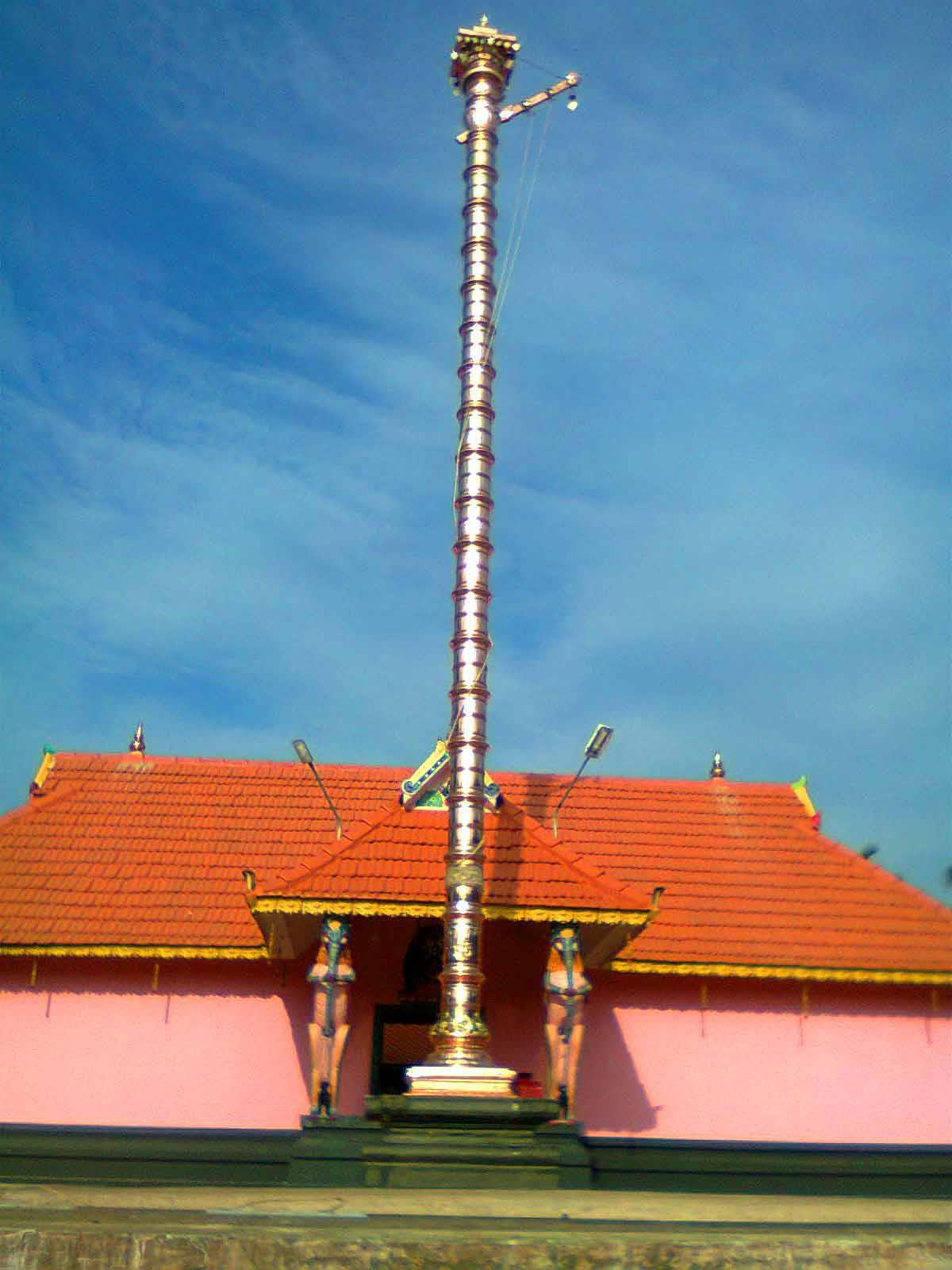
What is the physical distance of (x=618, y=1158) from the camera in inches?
363

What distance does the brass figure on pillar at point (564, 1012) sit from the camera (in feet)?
33.9

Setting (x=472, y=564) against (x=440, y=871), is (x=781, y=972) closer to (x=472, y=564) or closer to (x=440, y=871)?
(x=440, y=871)

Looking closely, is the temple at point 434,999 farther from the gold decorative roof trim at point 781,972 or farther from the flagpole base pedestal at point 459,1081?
the flagpole base pedestal at point 459,1081

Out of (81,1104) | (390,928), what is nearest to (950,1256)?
(390,928)

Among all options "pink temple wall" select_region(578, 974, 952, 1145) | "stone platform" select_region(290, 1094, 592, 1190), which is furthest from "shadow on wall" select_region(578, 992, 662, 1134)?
"stone platform" select_region(290, 1094, 592, 1190)

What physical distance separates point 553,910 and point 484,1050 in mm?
1542

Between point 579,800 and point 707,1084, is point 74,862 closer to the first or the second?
point 579,800

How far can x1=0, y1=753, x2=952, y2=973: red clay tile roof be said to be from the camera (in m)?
11.8

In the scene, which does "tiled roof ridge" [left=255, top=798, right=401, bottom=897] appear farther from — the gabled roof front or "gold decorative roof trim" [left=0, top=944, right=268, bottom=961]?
"gold decorative roof trim" [left=0, top=944, right=268, bottom=961]

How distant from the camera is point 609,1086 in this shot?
12.8 m

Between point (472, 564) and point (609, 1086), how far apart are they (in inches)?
224

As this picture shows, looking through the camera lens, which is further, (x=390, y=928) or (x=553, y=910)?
(x=390, y=928)

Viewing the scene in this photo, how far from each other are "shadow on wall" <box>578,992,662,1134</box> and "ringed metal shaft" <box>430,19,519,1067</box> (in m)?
3.14

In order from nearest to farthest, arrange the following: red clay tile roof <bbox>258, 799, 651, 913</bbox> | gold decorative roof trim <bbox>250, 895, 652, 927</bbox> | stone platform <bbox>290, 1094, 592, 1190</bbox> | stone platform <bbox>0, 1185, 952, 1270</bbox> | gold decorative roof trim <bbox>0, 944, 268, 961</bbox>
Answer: stone platform <bbox>0, 1185, 952, 1270</bbox>, stone platform <bbox>290, 1094, 592, 1190</bbox>, gold decorative roof trim <bbox>250, 895, 652, 927</bbox>, red clay tile roof <bbox>258, 799, 651, 913</bbox>, gold decorative roof trim <bbox>0, 944, 268, 961</bbox>
